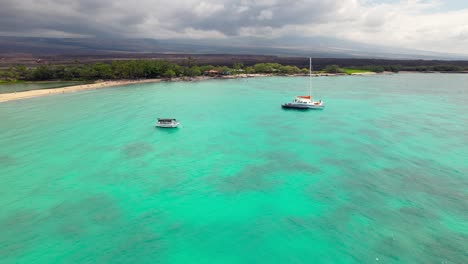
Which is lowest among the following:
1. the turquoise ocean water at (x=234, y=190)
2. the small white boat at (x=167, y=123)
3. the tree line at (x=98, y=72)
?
the turquoise ocean water at (x=234, y=190)

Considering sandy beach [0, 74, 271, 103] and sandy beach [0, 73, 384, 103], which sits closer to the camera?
sandy beach [0, 74, 271, 103]

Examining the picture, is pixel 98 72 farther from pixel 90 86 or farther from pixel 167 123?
pixel 167 123

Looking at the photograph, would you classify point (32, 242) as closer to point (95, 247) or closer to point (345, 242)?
point (95, 247)

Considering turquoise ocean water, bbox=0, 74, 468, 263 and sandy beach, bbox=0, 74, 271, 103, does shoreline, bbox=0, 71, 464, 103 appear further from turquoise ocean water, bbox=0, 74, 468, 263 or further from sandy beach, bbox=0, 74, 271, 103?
turquoise ocean water, bbox=0, 74, 468, 263

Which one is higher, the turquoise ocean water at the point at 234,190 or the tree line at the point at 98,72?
the tree line at the point at 98,72

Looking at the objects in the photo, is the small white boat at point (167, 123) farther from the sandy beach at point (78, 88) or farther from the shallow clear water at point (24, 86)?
the shallow clear water at point (24, 86)

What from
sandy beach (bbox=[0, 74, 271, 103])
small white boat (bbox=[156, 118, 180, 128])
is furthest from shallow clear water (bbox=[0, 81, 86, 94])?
small white boat (bbox=[156, 118, 180, 128])

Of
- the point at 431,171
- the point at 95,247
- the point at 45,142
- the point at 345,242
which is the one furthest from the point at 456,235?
the point at 45,142

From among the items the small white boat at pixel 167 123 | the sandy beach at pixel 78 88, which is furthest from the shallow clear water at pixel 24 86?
the small white boat at pixel 167 123

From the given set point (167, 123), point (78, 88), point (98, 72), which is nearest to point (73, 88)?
point (78, 88)
